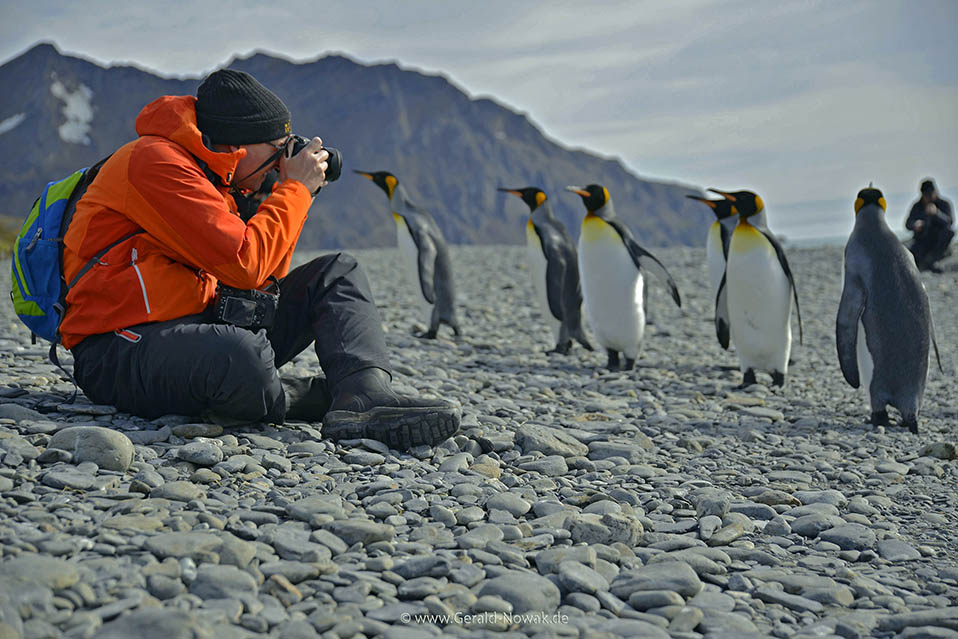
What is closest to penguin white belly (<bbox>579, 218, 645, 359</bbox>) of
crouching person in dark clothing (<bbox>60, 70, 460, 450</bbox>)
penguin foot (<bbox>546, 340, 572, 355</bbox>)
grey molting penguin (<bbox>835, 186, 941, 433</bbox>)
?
penguin foot (<bbox>546, 340, 572, 355</bbox>)

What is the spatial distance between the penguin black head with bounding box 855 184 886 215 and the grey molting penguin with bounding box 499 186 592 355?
231 centimetres

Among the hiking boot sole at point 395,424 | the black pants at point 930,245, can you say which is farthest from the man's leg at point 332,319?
the black pants at point 930,245

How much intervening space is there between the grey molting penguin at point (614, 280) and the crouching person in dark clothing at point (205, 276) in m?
3.43

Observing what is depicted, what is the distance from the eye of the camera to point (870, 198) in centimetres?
512

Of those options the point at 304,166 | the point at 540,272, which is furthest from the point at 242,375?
the point at 540,272

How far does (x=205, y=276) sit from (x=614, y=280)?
3.94m

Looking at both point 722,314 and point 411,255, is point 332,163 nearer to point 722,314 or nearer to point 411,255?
point 722,314

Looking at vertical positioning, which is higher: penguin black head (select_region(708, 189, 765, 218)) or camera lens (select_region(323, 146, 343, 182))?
penguin black head (select_region(708, 189, 765, 218))

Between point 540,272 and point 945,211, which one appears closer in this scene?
point 540,272

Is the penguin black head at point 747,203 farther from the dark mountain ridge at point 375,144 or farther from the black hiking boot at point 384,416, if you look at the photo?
the dark mountain ridge at point 375,144

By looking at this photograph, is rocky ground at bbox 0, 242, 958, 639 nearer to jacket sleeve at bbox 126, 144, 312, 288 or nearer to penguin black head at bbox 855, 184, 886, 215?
jacket sleeve at bbox 126, 144, 312, 288

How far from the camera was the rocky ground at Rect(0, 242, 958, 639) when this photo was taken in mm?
1791

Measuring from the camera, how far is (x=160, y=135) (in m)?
2.65

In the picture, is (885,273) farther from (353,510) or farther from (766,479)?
(353,510)
